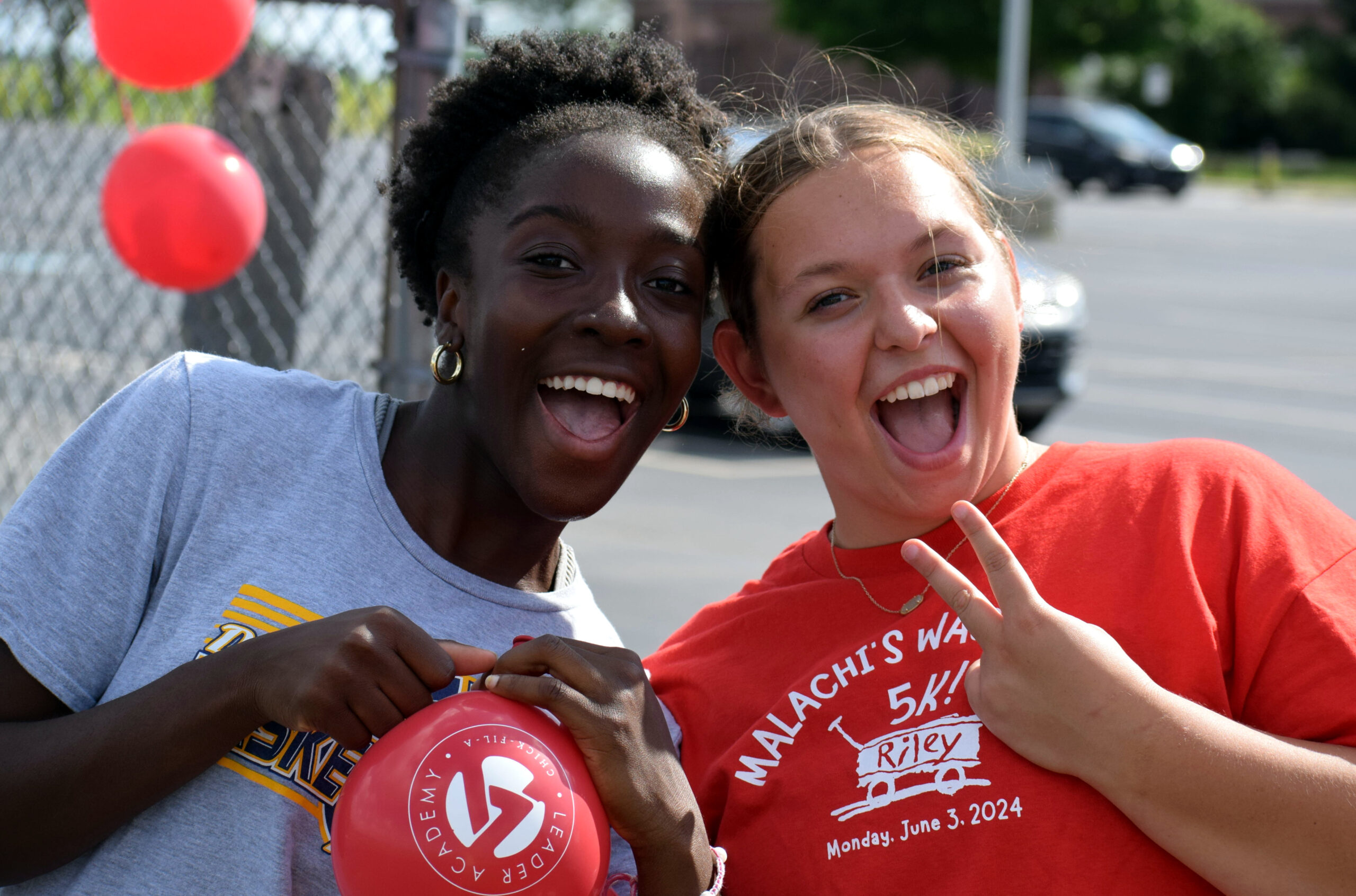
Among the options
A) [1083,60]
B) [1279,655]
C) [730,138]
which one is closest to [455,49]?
[730,138]

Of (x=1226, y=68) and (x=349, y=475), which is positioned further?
(x=1226, y=68)

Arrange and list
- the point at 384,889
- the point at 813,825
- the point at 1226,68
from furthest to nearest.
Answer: the point at 1226,68, the point at 813,825, the point at 384,889

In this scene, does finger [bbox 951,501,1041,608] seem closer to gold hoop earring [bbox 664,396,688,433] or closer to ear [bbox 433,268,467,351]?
gold hoop earring [bbox 664,396,688,433]

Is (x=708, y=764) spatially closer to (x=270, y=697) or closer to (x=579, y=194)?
(x=270, y=697)

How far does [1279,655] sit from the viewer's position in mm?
1743

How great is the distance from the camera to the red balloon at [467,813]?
5.16 feet

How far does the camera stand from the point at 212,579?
6.23 feet

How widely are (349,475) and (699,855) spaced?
739 mm

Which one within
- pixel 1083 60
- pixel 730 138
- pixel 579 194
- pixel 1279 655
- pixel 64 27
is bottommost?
pixel 1279 655

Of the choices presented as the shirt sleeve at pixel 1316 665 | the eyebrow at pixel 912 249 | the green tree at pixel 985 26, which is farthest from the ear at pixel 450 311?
the green tree at pixel 985 26

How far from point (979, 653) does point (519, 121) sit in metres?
1.06

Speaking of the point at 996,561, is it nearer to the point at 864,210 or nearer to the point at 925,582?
the point at 925,582

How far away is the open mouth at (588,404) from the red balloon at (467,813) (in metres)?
0.47

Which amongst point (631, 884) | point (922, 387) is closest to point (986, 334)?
point (922, 387)
